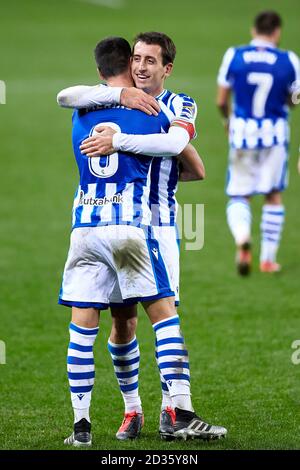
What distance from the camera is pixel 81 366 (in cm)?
579

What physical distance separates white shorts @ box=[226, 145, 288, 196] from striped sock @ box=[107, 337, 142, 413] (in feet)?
18.1

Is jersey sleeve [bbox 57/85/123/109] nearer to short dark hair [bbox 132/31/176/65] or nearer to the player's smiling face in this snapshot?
the player's smiling face

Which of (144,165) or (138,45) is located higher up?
(138,45)

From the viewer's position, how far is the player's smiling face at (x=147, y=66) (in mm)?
5824

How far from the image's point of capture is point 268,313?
31.3 feet

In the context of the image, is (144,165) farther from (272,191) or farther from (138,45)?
(272,191)

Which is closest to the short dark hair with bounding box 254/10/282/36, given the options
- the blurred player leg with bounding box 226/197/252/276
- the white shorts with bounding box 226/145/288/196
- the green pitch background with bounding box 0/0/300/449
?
the white shorts with bounding box 226/145/288/196

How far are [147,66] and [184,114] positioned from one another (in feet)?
1.03

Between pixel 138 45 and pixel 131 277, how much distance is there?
1.21 meters

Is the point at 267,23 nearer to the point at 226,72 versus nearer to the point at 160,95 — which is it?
the point at 226,72

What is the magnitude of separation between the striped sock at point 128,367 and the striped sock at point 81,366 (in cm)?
37

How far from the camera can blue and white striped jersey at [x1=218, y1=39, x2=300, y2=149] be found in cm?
1141

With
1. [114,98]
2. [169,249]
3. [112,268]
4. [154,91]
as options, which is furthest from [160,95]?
[112,268]

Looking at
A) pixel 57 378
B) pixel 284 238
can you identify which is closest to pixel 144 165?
pixel 57 378
